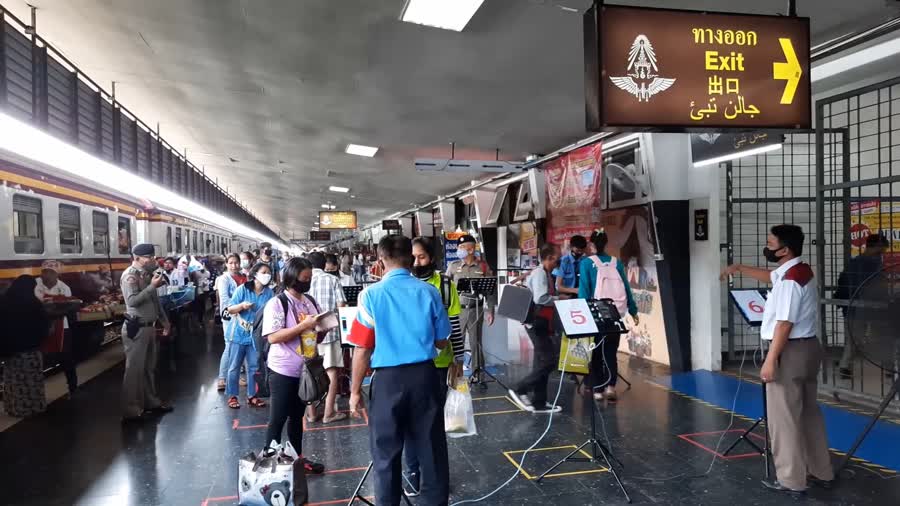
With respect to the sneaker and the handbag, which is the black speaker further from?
the handbag

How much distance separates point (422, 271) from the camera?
13.7 ft

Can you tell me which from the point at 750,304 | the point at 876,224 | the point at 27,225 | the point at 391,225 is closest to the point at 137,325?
the point at 27,225

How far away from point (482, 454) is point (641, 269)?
4.68m

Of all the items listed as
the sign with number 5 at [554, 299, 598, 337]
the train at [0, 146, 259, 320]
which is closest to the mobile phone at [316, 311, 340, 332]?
the sign with number 5 at [554, 299, 598, 337]

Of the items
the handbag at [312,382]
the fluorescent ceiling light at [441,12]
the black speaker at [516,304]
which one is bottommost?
the handbag at [312,382]

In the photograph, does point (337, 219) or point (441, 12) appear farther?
point (337, 219)

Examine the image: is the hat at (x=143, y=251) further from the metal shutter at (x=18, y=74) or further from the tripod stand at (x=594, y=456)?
the tripod stand at (x=594, y=456)

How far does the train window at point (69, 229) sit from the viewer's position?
7341 mm

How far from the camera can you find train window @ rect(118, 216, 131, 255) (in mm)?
9844

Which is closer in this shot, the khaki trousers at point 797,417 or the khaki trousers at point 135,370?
the khaki trousers at point 797,417

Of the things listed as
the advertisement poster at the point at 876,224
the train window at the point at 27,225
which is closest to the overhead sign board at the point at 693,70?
the advertisement poster at the point at 876,224

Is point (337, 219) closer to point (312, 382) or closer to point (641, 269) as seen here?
point (641, 269)

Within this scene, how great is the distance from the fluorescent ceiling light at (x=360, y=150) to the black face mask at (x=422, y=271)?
696 centimetres

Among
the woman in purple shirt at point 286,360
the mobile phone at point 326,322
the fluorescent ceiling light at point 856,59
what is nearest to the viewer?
the woman in purple shirt at point 286,360
